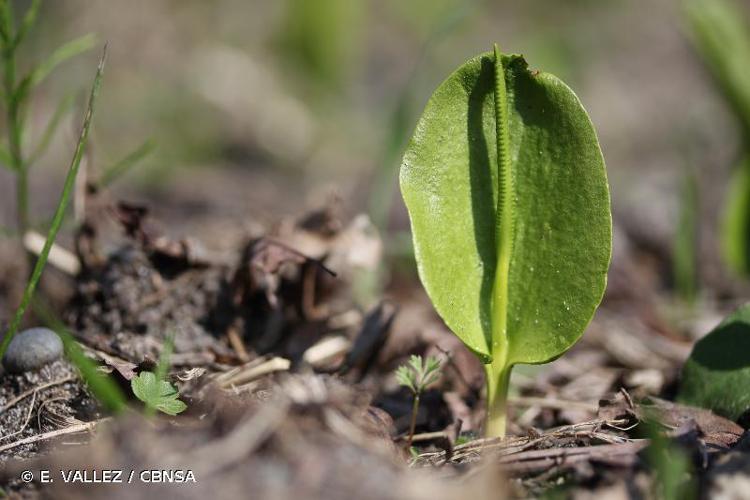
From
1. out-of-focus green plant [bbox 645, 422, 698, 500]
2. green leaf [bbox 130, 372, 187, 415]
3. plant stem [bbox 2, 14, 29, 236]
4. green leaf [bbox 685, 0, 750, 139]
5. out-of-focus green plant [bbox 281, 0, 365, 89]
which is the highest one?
out-of-focus green plant [bbox 281, 0, 365, 89]

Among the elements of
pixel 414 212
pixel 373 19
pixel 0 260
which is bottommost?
pixel 0 260

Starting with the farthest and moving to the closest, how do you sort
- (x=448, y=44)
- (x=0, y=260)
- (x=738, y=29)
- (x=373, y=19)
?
1. (x=373, y=19)
2. (x=448, y=44)
3. (x=738, y=29)
4. (x=0, y=260)

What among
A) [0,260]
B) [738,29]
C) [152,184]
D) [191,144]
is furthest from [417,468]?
[191,144]

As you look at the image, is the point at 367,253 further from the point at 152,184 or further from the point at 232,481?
the point at 152,184

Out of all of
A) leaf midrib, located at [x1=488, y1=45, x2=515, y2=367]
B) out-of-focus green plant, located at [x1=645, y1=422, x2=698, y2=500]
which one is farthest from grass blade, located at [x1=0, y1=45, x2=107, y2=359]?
out-of-focus green plant, located at [x1=645, y1=422, x2=698, y2=500]

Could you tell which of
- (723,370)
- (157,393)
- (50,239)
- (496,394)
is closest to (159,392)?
(157,393)

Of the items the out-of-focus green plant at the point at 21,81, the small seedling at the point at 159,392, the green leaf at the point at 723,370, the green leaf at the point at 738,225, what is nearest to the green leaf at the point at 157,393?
the small seedling at the point at 159,392

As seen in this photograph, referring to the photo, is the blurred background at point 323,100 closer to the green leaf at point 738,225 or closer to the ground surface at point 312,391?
the green leaf at point 738,225

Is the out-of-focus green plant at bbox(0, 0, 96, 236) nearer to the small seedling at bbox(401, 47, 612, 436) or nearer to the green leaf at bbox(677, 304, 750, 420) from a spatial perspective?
the small seedling at bbox(401, 47, 612, 436)
